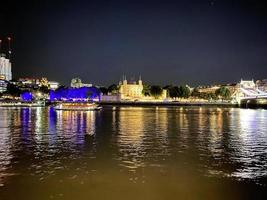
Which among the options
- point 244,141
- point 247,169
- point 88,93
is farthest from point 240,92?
point 247,169

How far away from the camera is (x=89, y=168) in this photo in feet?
58.7

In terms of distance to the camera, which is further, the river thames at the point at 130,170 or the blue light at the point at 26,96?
the blue light at the point at 26,96

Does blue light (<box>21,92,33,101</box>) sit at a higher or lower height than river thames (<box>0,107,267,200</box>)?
higher

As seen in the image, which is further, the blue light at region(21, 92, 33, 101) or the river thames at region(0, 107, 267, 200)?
the blue light at region(21, 92, 33, 101)

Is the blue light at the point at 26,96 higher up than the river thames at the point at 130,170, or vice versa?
Answer: the blue light at the point at 26,96

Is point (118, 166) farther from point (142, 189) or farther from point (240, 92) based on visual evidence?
point (240, 92)

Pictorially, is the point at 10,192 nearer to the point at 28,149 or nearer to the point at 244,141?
the point at 28,149

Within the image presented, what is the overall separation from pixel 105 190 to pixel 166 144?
13.1 m

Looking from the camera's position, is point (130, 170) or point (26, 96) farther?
point (26, 96)

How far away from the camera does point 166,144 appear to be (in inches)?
1061

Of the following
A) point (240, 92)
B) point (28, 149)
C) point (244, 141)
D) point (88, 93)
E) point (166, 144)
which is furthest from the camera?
point (88, 93)

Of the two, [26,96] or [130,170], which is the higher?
[26,96]

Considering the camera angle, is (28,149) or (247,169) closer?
(247,169)

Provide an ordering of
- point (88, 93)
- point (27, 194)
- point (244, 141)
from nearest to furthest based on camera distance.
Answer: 1. point (27, 194)
2. point (244, 141)
3. point (88, 93)
